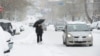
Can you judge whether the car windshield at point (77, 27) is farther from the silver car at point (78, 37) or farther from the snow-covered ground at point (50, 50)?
the snow-covered ground at point (50, 50)

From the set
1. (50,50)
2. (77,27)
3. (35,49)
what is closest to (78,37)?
(77,27)

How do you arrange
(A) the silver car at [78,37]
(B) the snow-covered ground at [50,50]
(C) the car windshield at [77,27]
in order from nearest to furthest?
(B) the snow-covered ground at [50,50] < (A) the silver car at [78,37] < (C) the car windshield at [77,27]

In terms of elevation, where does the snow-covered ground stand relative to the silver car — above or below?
below

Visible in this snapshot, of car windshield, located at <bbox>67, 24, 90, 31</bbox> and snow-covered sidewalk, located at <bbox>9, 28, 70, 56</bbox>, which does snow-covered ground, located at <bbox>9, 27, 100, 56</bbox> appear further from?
car windshield, located at <bbox>67, 24, 90, 31</bbox>

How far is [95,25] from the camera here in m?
69.4

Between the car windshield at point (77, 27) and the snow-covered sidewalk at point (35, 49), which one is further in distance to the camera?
the car windshield at point (77, 27)

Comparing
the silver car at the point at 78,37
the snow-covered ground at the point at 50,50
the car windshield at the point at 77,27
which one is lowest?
the snow-covered ground at the point at 50,50

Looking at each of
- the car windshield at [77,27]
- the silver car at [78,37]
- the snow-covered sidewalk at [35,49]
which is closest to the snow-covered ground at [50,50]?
the snow-covered sidewalk at [35,49]

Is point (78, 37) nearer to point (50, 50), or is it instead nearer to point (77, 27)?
point (77, 27)

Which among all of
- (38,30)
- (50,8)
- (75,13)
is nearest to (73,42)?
(38,30)

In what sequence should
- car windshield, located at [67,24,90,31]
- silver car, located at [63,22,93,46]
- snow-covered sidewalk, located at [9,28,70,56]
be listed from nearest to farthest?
snow-covered sidewalk, located at [9,28,70,56] < silver car, located at [63,22,93,46] < car windshield, located at [67,24,90,31]

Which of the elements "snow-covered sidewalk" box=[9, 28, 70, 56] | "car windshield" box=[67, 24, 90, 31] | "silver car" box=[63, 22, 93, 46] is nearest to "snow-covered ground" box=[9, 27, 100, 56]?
"snow-covered sidewalk" box=[9, 28, 70, 56]

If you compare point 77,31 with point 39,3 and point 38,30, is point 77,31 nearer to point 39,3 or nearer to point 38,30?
point 38,30

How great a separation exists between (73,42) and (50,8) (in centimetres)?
12003
